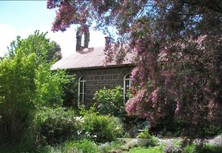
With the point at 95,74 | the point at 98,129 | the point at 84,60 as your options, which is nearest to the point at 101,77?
the point at 95,74

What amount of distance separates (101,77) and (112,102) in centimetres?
222

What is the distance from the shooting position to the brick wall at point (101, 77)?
1367 cm

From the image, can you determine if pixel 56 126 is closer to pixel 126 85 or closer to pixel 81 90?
pixel 126 85

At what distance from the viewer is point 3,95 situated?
7113mm

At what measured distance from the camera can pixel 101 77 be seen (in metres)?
14.6

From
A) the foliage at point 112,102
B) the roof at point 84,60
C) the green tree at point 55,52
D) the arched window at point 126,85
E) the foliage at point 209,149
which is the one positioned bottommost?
the foliage at point 209,149

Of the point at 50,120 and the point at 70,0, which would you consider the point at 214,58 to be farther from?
the point at 50,120

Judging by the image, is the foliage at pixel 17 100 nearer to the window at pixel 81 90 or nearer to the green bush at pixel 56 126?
the green bush at pixel 56 126

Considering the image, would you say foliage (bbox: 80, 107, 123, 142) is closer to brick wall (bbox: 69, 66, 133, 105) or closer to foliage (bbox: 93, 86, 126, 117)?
foliage (bbox: 93, 86, 126, 117)

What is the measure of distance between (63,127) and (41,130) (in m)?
0.72

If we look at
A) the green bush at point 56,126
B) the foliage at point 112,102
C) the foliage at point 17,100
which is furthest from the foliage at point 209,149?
the foliage at point 112,102

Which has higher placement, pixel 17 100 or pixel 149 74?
pixel 149 74

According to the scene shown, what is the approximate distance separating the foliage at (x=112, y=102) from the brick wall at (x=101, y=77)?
71 cm

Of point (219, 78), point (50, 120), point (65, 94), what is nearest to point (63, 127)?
point (50, 120)
